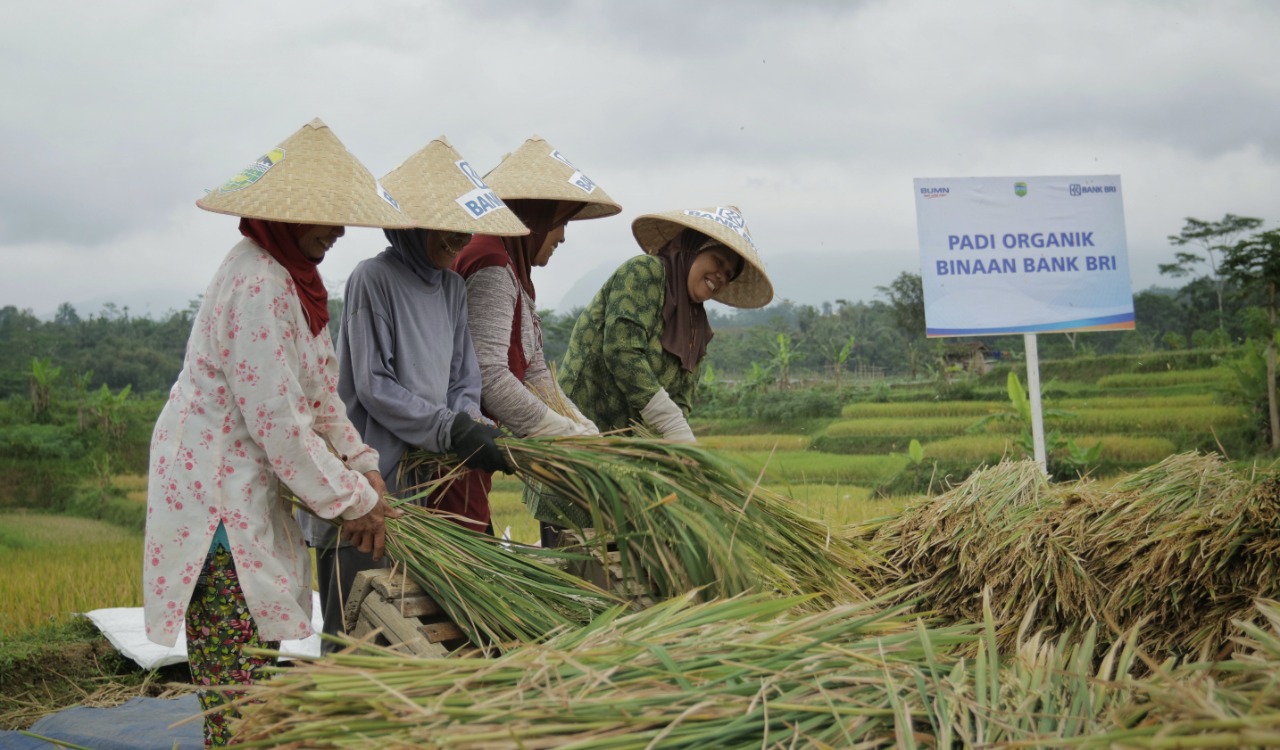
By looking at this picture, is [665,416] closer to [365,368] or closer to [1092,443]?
[365,368]

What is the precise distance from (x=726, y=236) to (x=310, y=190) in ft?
4.07

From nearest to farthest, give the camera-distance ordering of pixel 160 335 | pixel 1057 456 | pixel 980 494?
1. pixel 980 494
2. pixel 1057 456
3. pixel 160 335

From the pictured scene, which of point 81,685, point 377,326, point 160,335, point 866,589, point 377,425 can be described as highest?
point 160,335

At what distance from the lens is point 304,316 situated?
6.96 feet

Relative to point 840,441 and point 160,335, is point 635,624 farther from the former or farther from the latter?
point 160,335

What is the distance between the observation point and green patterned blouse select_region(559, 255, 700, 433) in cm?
289

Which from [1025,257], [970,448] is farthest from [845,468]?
[1025,257]

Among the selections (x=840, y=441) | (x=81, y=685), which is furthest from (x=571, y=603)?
(x=840, y=441)

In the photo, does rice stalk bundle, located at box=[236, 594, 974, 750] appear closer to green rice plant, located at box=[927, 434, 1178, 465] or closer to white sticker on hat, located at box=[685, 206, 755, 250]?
white sticker on hat, located at box=[685, 206, 755, 250]

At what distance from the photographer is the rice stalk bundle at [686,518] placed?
2037mm

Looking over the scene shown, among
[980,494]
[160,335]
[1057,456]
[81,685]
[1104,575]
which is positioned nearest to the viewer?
[1104,575]

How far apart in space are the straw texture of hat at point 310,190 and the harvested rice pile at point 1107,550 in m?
1.50

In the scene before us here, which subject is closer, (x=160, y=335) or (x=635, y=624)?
(x=635, y=624)

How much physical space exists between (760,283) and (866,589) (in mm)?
1084
